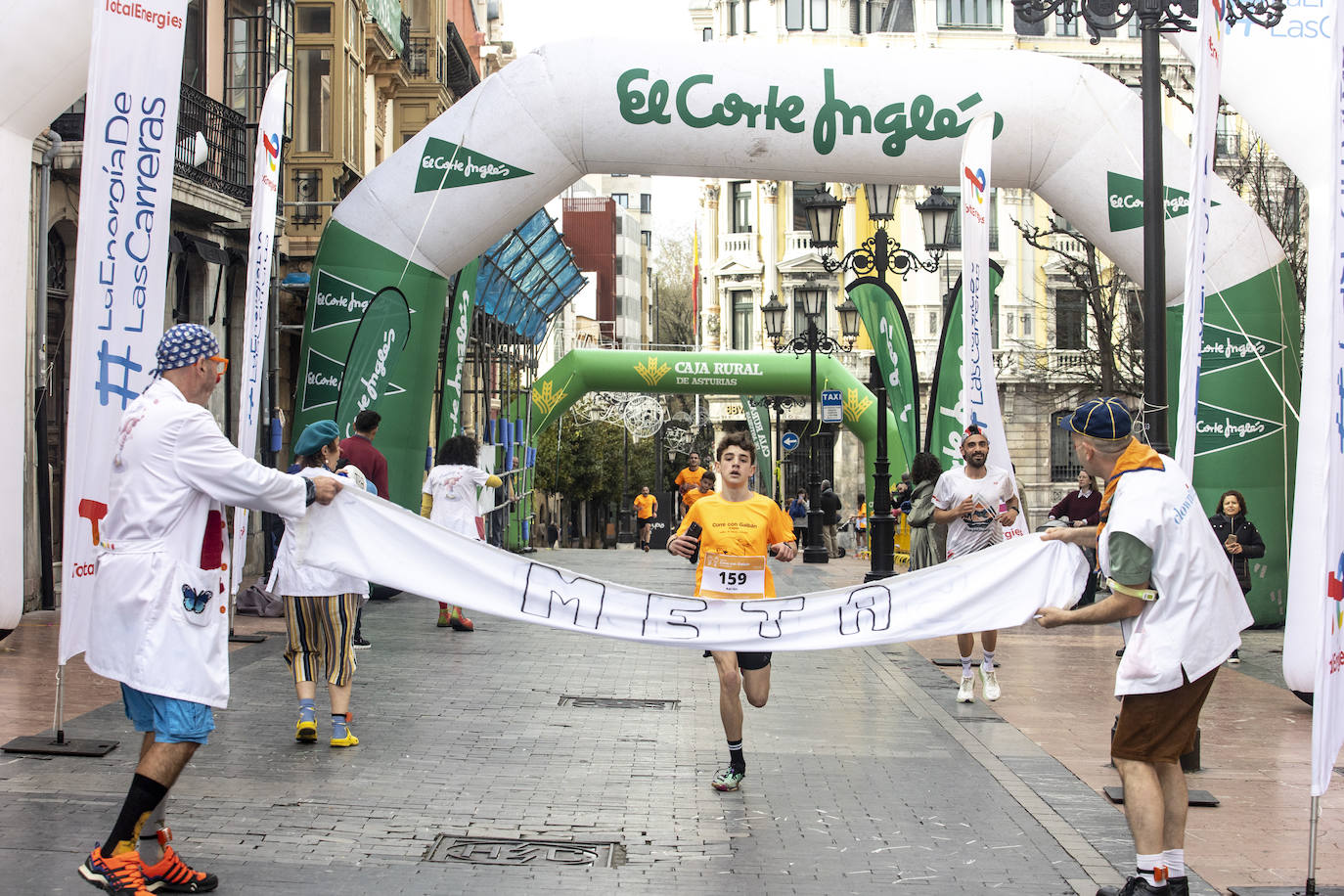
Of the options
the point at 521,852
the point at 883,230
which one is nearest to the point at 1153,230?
the point at 521,852

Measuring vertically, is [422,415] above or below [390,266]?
below

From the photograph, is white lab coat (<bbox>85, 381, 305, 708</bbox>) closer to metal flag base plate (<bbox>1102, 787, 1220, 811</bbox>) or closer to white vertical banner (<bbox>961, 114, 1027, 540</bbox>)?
metal flag base plate (<bbox>1102, 787, 1220, 811</bbox>)

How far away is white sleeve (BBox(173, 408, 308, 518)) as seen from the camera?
18.0 ft

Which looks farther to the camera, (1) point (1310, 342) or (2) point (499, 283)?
(2) point (499, 283)

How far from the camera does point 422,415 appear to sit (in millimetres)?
15969

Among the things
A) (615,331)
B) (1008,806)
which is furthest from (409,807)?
(615,331)

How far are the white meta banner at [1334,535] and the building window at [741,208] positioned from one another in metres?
55.4

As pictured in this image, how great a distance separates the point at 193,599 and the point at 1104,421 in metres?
3.41

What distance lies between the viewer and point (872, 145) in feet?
47.7

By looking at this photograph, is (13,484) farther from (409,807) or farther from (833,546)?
(833,546)

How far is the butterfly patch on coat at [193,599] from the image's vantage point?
5.42 m

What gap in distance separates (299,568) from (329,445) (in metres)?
0.85

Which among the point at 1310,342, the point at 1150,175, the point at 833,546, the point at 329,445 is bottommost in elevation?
the point at 833,546

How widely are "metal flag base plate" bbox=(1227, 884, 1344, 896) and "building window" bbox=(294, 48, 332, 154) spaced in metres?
21.6
